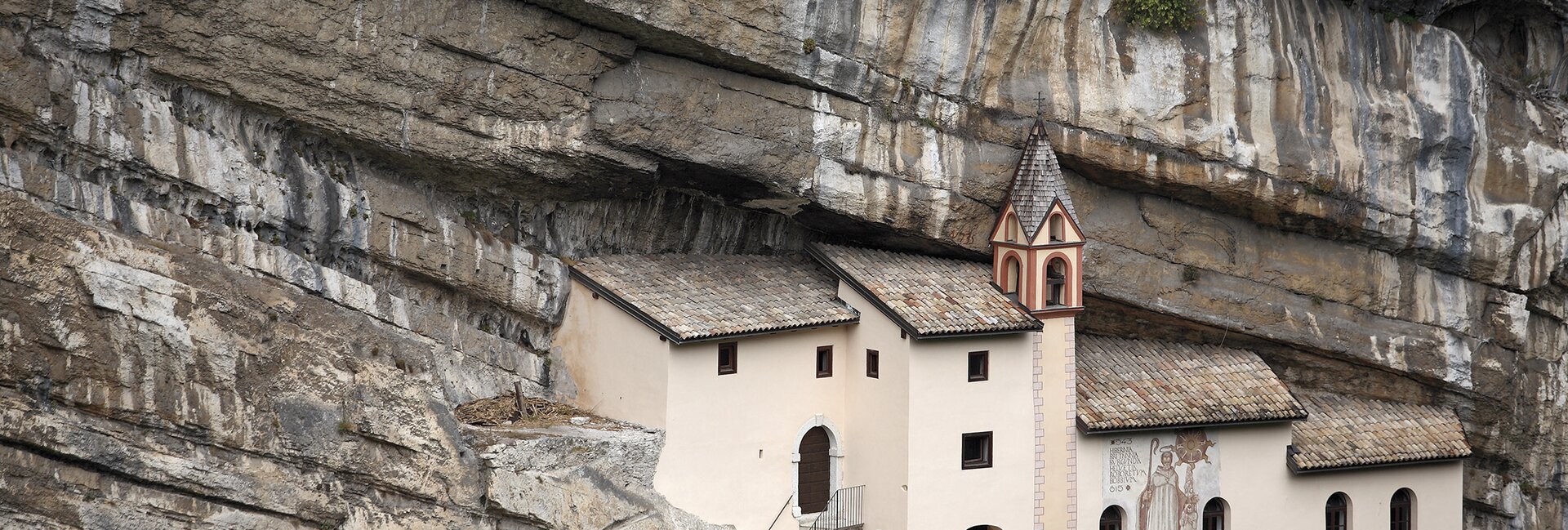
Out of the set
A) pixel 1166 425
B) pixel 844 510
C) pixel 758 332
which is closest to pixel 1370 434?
pixel 1166 425

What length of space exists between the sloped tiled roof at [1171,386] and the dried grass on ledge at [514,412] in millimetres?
10018

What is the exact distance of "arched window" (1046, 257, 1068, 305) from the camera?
3481 cm

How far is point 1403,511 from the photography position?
3803 centimetres

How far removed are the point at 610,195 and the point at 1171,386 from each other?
1197 cm

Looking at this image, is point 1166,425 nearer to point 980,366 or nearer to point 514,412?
point 980,366

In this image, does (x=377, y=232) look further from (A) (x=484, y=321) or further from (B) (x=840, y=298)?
(B) (x=840, y=298)

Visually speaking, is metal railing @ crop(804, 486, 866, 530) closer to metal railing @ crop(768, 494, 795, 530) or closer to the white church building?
the white church building

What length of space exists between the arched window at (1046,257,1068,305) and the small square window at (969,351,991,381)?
1.72 meters

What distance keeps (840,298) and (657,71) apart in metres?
6.07

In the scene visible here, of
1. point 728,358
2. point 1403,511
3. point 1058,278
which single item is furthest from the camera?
point 1403,511

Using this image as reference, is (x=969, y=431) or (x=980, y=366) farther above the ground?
(x=980, y=366)

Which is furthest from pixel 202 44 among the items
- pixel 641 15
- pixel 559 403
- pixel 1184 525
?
pixel 1184 525

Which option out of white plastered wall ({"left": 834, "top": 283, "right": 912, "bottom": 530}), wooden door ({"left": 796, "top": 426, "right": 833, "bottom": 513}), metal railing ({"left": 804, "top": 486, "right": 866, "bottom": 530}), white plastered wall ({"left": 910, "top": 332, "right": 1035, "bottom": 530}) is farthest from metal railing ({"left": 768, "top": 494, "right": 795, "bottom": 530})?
white plastered wall ({"left": 910, "top": 332, "right": 1035, "bottom": 530})

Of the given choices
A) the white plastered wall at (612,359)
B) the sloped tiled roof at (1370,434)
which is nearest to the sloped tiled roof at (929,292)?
the white plastered wall at (612,359)
